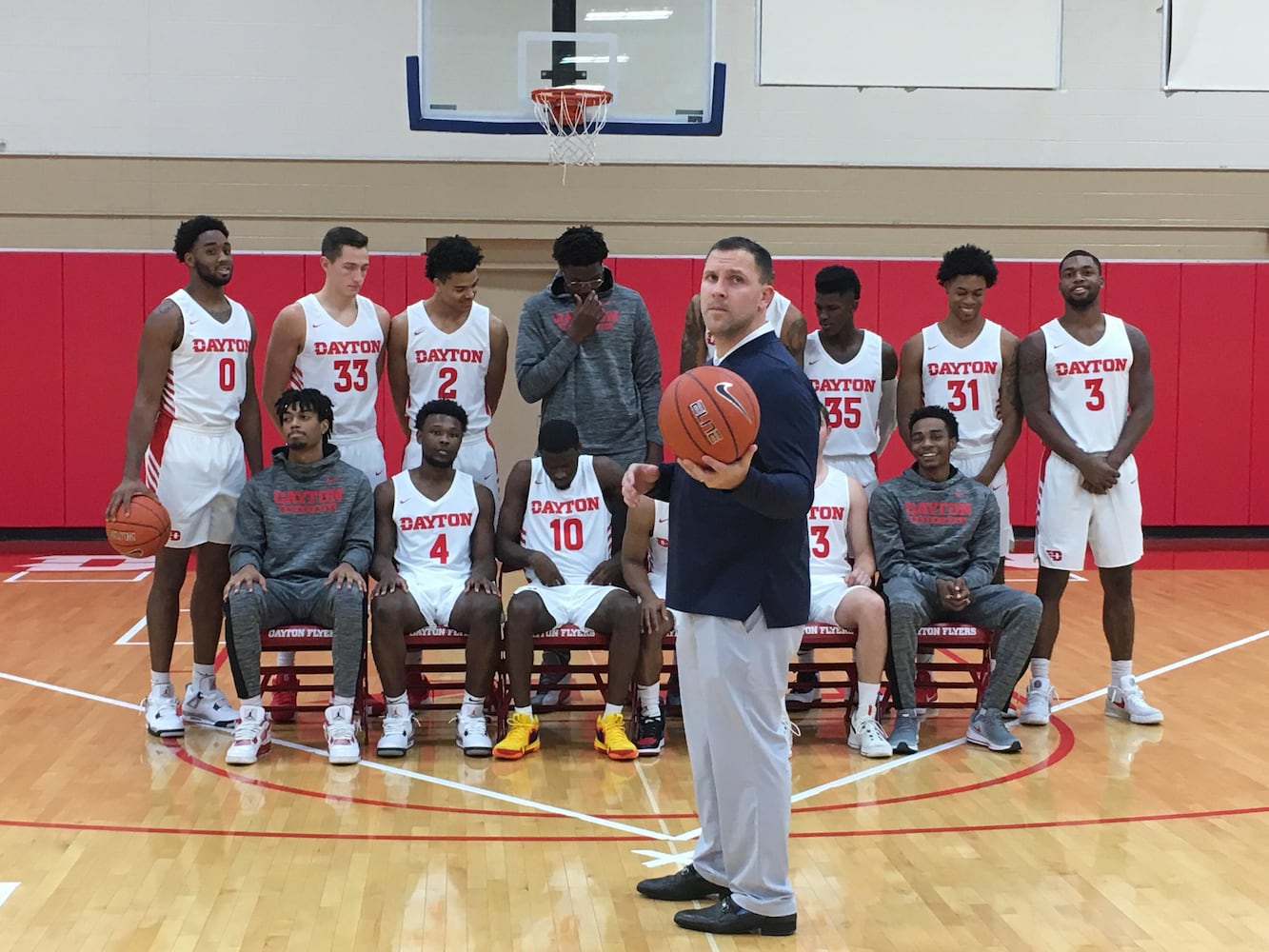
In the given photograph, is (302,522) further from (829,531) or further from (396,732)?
(829,531)

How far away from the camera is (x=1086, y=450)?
5707mm

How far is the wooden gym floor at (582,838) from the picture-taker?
355 centimetres

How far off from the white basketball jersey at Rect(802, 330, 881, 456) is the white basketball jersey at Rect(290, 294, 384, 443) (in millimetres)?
1888

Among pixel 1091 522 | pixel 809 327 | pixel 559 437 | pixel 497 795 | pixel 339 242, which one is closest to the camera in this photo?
pixel 497 795

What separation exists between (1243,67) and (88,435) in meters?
9.75

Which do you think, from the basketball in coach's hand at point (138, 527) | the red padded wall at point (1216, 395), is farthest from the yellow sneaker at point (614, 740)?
the red padded wall at point (1216, 395)

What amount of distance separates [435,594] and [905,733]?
192 cm

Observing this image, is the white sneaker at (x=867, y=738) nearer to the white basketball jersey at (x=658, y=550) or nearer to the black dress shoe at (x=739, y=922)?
the white basketball jersey at (x=658, y=550)

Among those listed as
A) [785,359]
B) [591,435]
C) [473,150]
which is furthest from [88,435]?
[785,359]

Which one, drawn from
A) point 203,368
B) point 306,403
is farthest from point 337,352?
point 203,368

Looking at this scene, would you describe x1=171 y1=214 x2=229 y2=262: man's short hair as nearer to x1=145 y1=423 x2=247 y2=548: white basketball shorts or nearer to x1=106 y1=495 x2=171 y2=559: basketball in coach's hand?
x1=145 y1=423 x2=247 y2=548: white basketball shorts

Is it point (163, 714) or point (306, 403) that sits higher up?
point (306, 403)

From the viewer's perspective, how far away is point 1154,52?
11.0 metres

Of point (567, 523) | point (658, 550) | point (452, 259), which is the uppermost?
point (452, 259)
